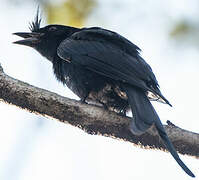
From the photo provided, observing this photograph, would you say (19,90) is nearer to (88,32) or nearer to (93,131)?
(93,131)

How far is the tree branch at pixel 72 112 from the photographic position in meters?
3.32

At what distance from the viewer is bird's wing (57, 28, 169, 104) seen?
3.88 metres

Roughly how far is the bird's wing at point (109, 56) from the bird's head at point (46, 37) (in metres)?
0.31

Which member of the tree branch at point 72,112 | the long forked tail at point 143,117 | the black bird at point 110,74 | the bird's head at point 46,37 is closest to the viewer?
the long forked tail at point 143,117

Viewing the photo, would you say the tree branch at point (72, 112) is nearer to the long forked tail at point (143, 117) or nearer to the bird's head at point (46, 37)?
the long forked tail at point (143, 117)

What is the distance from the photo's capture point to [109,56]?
4.18 m

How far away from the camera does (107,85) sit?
13.1 ft

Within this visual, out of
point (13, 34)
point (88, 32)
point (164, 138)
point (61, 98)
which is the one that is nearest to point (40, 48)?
point (13, 34)

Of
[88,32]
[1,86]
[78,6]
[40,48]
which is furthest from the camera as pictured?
[40,48]

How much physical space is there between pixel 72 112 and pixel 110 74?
2.28 feet

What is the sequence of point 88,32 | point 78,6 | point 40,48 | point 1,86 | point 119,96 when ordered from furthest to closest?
1. point 40,48
2. point 88,32
3. point 78,6
4. point 119,96
5. point 1,86

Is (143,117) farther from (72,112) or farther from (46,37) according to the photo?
(46,37)

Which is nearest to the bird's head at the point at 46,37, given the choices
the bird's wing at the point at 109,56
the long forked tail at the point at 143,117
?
the bird's wing at the point at 109,56

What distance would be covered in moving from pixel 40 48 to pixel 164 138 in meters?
2.35
